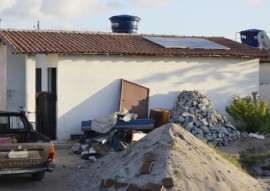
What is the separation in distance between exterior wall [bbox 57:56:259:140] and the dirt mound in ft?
16.6

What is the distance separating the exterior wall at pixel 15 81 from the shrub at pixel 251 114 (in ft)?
25.4

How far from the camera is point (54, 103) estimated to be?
16594 millimetres

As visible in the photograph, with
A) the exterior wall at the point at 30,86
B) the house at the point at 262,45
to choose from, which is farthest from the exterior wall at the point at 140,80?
the house at the point at 262,45

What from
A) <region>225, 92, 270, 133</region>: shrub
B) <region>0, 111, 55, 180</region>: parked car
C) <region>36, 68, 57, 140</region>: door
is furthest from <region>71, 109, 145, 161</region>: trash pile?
<region>225, 92, 270, 133</region>: shrub

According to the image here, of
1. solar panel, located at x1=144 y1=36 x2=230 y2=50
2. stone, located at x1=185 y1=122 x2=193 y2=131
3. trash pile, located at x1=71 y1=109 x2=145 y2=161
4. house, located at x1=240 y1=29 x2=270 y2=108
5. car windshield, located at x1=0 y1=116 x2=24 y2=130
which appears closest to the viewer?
car windshield, located at x1=0 y1=116 x2=24 y2=130

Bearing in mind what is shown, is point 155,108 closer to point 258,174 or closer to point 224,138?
point 224,138

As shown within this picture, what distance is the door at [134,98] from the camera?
1733cm

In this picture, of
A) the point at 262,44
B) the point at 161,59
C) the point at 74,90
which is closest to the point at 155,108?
the point at 161,59

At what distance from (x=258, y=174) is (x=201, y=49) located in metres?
6.38

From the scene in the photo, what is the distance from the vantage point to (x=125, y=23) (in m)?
23.3

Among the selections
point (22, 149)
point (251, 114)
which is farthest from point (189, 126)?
point (22, 149)

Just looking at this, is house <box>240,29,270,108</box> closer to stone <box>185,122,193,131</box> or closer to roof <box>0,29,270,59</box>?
roof <box>0,29,270,59</box>

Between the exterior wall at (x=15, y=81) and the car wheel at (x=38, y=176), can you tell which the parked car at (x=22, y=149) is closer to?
the car wheel at (x=38, y=176)

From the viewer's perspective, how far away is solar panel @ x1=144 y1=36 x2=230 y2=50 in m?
19.3
